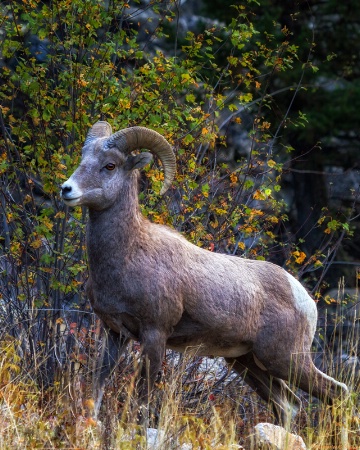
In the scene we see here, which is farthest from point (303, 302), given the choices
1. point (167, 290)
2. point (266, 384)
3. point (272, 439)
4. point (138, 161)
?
point (138, 161)

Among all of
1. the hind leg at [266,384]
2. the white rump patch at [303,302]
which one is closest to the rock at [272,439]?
the hind leg at [266,384]

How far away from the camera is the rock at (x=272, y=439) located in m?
6.25

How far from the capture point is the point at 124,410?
5.60 meters

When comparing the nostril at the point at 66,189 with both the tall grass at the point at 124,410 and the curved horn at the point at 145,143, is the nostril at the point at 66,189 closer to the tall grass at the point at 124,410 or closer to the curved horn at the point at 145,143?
the curved horn at the point at 145,143

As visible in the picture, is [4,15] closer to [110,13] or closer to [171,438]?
[110,13]

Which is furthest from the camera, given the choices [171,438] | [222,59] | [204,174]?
[222,59]

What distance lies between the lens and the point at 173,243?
23.1 ft

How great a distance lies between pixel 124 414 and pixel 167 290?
1.20m

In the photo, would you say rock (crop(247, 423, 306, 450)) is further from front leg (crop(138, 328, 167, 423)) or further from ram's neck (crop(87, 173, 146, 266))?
ram's neck (crop(87, 173, 146, 266))

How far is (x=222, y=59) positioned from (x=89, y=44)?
22.2ft

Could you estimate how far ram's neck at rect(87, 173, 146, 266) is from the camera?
6.77 metres

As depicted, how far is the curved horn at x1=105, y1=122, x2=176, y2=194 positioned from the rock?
1783 millimetres

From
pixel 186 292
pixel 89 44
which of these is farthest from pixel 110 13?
pixel 186 292

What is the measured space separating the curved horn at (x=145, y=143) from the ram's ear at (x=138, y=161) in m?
0.07
